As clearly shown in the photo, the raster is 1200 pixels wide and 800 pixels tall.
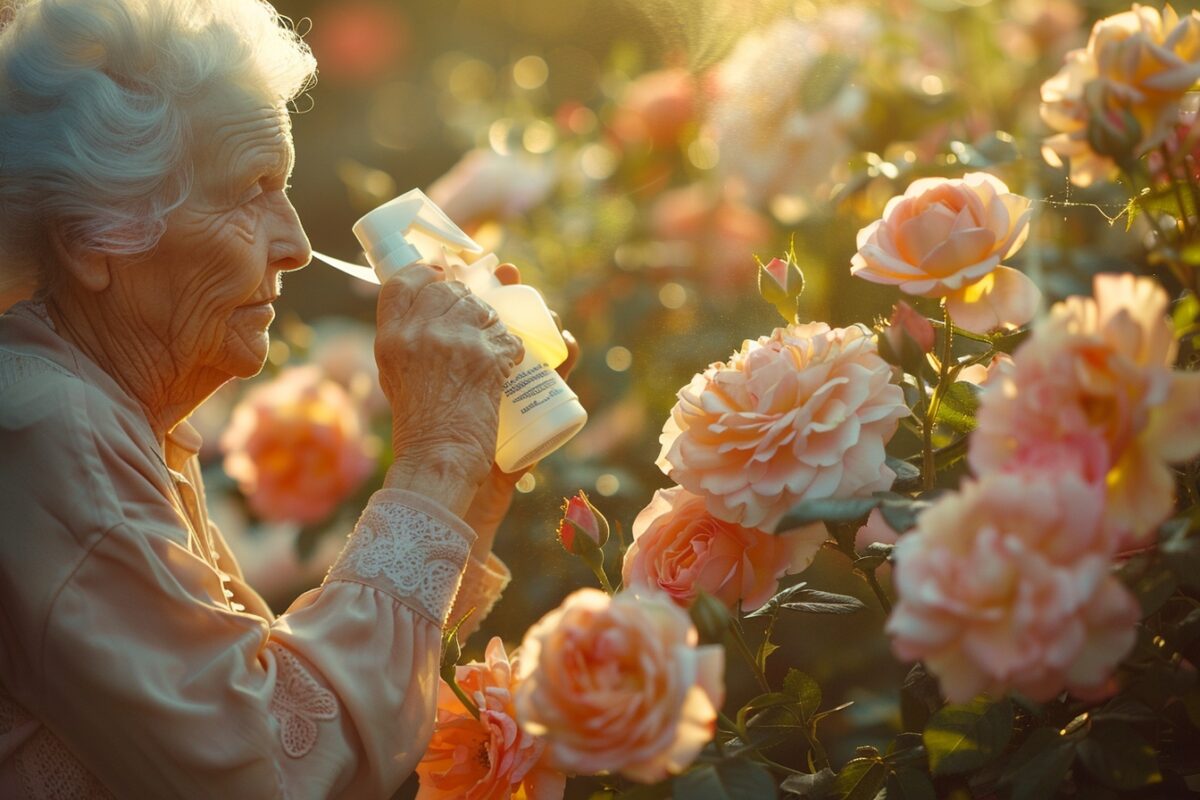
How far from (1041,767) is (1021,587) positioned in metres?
0.23

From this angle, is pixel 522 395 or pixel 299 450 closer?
pixel 522 395

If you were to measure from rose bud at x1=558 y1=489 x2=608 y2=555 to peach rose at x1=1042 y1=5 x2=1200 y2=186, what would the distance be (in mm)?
460

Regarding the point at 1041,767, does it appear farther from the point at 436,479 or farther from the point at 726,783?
the point at 436,479

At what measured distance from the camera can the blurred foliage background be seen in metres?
1.69

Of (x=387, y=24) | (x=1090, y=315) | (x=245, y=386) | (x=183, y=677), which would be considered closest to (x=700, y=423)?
(x=1090, y=315)

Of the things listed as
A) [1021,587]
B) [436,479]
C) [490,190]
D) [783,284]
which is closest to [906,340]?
[783,284]

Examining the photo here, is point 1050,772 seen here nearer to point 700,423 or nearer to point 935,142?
point 700,423

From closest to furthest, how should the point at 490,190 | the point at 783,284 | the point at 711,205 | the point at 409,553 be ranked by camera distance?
1. the point at 783,284
2. the point at 409,553
3. the point at 711,205
4. the point at 490,190

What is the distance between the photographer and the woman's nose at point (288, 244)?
4.40ft

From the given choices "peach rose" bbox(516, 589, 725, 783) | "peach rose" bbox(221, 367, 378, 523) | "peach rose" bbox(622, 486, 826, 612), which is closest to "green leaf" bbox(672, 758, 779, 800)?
"peach rose" bbox(516, 589, 725, 783)

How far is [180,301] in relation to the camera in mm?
1288

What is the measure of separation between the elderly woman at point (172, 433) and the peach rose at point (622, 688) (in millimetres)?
422

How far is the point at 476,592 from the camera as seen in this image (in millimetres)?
1566

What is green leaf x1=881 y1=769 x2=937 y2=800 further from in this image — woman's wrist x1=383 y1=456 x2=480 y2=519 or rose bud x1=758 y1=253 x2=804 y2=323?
woman's wrist x1=383 y1=456 x2=480 y2=519
